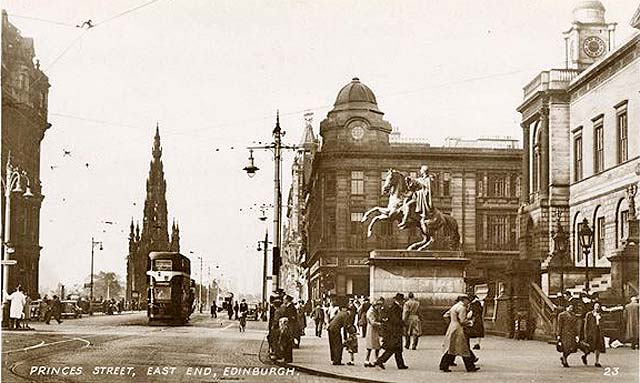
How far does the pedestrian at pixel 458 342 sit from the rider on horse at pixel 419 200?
30.8 ft

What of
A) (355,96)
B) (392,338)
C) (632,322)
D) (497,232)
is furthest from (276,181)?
(497,232)

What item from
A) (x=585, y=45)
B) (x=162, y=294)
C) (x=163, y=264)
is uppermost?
(x=585, y=45)

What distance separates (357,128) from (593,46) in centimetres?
1275

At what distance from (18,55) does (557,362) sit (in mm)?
15320

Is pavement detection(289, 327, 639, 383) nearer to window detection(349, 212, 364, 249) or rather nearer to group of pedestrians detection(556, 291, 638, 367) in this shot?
group of pedestrians detection(556, 291, 638, 367)

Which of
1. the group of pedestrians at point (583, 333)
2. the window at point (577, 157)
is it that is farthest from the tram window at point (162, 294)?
the group of pedestrians at point (583, 333)

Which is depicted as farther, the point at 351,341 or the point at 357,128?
the point at 357,128

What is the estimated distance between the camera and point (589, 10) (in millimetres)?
22812

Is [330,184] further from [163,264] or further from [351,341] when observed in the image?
[163,264]

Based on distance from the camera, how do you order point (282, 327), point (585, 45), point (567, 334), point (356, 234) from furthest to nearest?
point (585, 45) < point (356, 234) < point (282, 327) < point (567, 334)

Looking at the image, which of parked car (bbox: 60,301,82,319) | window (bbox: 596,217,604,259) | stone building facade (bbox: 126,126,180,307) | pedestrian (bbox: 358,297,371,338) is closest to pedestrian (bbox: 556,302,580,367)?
pedestrian (bbox: 358,297,371,338)

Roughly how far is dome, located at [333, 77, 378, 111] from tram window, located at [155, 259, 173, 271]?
59.4ft

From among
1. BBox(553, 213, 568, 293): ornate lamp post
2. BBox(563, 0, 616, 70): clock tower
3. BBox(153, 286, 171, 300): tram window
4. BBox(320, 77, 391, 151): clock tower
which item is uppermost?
BBox(563, 0, 616, 70): clock tower

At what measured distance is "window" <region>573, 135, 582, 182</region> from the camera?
38.7m
